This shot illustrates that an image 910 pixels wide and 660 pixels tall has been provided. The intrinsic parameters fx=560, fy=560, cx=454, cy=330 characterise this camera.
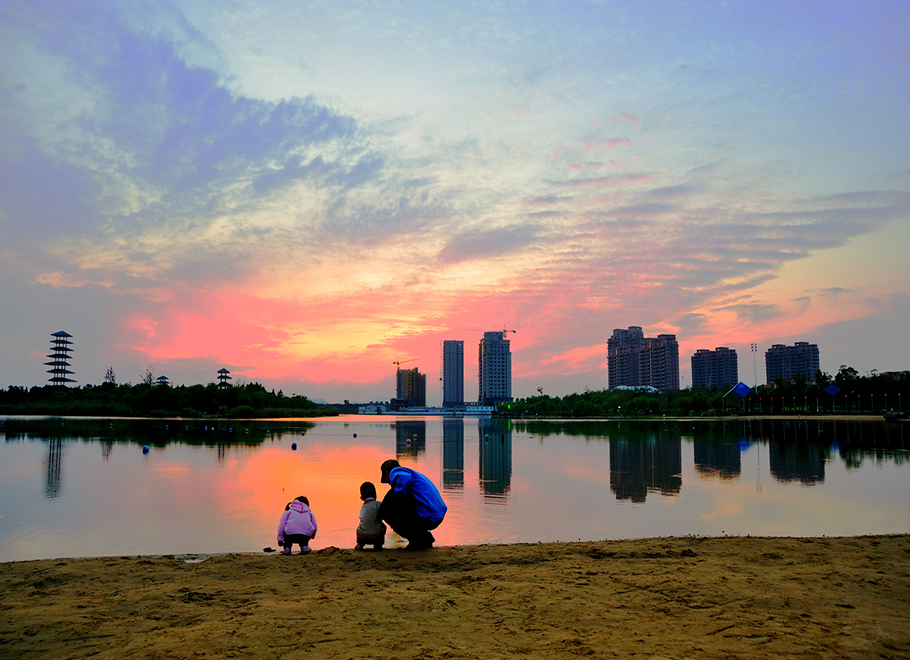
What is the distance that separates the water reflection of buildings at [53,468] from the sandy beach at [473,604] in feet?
34.4

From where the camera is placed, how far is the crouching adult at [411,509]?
9484mm

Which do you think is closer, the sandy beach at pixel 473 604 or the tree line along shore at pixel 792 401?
the sandy beach at pixel 473 604

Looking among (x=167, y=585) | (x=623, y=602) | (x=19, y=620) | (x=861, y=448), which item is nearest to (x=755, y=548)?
(x=623, y=602)

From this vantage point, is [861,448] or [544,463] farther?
[861,448]

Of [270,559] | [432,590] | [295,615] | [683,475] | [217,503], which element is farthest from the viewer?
[683,475]

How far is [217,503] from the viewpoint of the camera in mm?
15359

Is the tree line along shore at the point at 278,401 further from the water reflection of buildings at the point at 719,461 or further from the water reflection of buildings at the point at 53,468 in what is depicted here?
the water reflection of buildings at the point at 719,461

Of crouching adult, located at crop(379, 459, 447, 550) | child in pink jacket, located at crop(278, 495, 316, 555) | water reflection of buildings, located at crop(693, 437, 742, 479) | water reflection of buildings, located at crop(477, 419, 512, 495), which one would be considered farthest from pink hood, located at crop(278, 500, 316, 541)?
water reflection of buildings, located at crop(693, 437, 742, 479)

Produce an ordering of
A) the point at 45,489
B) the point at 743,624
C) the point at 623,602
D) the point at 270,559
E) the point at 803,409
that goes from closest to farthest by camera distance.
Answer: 1. the point at 743,624
2. the point at 623,602
3. the point at 270,559
4. the point at 45,489
5. the point at 803,409

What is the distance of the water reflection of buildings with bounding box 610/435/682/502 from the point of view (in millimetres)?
17786

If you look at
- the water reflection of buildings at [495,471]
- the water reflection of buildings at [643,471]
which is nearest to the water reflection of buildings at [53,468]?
the water reflection of buildings at [495,471]

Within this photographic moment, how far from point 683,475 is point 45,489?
22.0 meters

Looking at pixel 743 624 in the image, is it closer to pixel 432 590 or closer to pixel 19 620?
pixel 432 590

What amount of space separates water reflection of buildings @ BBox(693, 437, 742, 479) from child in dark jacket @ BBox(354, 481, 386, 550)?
16285mm
